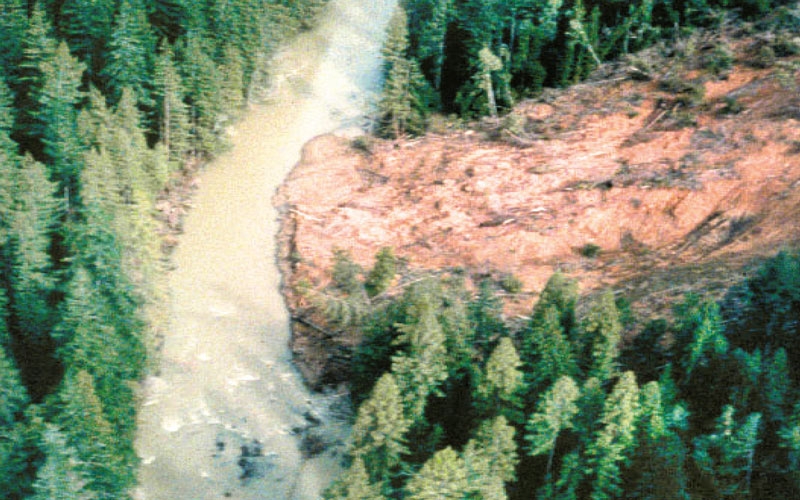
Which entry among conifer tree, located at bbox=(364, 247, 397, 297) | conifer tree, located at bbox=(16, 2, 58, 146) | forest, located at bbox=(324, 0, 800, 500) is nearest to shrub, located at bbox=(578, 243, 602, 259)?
forest, located at bbox=(324, 0, 800, 500)

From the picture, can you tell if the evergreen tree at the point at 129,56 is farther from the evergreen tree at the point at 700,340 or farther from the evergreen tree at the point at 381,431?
the evergreen tree at the point at 700,340

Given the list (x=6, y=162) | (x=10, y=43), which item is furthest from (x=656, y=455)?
(x=10, y=43)

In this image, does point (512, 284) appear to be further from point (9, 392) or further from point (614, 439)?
point (9, 392)

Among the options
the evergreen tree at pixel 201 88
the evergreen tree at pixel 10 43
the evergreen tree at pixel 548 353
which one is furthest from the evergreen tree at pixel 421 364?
the evergreen tree at pixel 10 43

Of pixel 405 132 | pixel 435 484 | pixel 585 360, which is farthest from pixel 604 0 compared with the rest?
pixel 435 484

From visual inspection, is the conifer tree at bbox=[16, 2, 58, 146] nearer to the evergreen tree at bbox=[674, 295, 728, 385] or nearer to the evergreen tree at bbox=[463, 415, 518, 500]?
the evergreen tree at bbox=[463, 415, 518, 500]

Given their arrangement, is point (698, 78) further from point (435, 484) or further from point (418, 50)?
point (435, 484)

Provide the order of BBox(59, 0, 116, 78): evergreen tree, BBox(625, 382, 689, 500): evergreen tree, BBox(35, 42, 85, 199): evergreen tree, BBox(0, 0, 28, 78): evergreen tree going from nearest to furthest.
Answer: BBox(625, 382, 689, 500): evergreen tree, BBox(35, 42, 85, 199): evergreen tree, BBox(0, 0, 28, 78): evergreen tree, BBox(59, 0, 116, 78): evergreen tree
